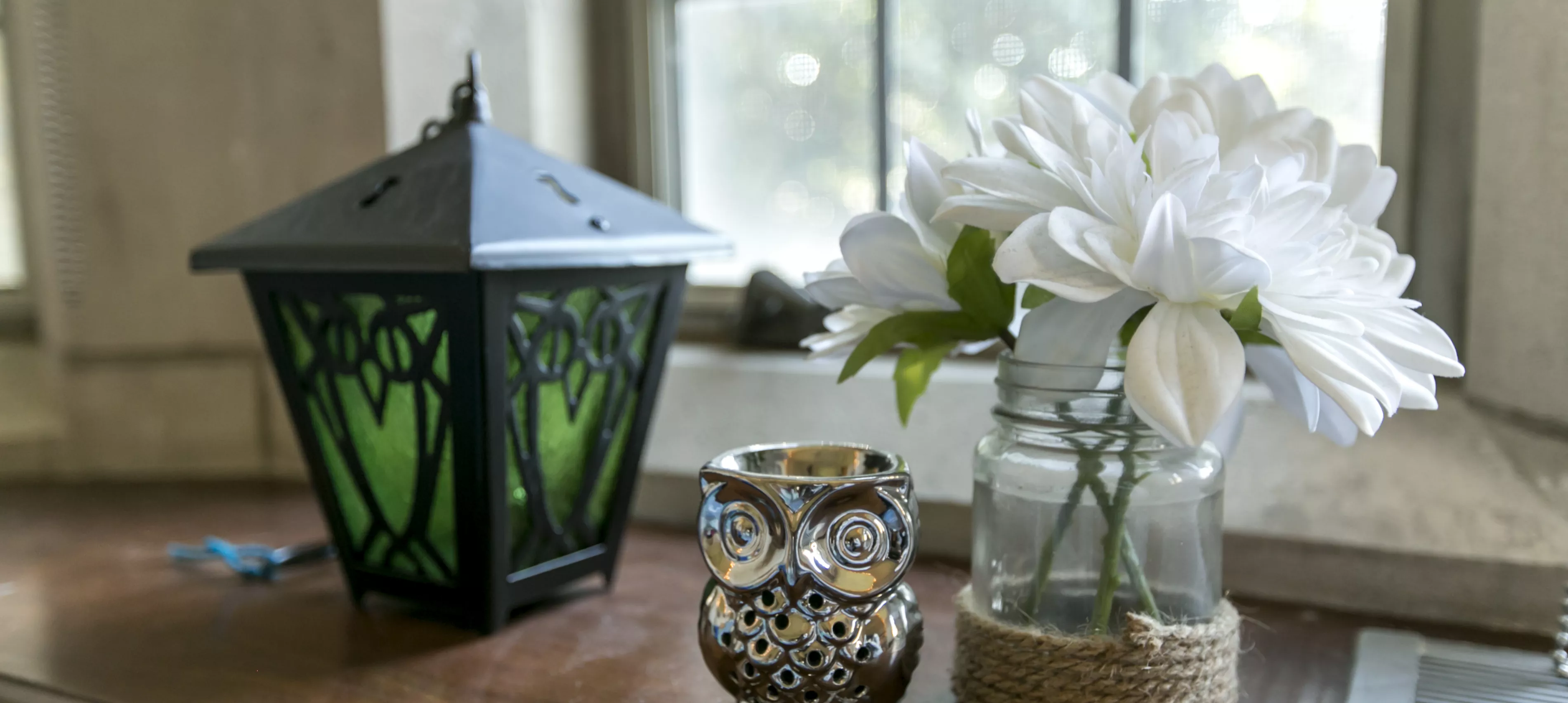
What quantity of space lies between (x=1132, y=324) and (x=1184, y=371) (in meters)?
0.09

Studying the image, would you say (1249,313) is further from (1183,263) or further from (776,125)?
(776,125)

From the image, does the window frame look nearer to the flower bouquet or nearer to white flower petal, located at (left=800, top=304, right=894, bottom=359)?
the flower bouquet

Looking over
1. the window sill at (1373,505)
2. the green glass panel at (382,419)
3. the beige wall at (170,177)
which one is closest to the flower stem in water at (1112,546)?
the window sill at (1373,505)

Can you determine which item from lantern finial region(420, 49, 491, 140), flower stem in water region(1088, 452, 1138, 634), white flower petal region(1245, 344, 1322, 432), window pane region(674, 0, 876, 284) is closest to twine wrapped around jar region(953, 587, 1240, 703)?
flower stem in water region(1088, 452, 1138, 634)

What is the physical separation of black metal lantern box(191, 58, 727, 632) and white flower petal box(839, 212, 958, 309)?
0.19 m

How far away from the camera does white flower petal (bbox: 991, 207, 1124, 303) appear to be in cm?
44

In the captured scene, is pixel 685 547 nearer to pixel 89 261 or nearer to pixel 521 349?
pixel 521 349

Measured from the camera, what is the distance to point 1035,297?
0.51 metres

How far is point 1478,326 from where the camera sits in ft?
Result: 2.56

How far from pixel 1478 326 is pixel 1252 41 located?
32 centimetres

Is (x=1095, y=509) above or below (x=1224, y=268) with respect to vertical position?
below

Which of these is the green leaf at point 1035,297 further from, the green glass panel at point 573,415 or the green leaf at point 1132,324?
the green glass panel at point 573,415

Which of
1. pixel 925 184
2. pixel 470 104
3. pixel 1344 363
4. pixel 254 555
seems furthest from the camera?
pixel 254 555

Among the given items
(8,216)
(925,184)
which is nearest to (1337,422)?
(925,184)
